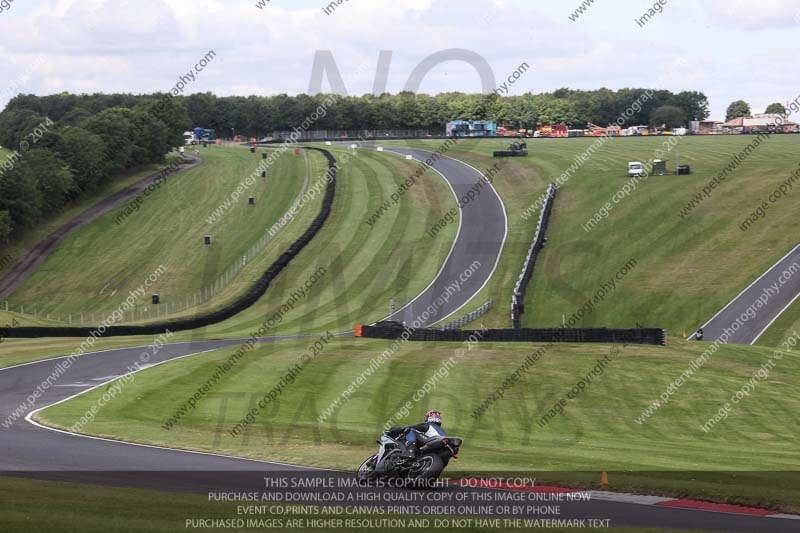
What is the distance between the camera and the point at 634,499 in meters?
18.4

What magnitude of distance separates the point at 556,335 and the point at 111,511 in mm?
28615

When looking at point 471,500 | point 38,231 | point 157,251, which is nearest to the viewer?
point 471,500

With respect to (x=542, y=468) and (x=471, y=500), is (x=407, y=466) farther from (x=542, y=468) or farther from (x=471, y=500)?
(x=542, y=468)

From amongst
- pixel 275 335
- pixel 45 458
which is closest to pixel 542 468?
pixel 45 458

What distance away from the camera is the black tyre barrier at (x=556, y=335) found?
41344 millimetres

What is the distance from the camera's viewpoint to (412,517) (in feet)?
53.0

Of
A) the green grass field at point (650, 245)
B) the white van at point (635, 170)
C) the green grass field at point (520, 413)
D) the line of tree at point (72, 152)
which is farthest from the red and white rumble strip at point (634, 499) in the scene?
the line of tree at point (72, 152)

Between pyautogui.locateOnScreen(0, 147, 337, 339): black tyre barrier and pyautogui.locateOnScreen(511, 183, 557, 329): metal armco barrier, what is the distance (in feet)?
57.4

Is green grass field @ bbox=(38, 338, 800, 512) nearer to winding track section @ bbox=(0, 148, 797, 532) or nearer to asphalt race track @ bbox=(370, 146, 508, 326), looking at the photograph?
winding track section @ bbox=(0, 148, 797, 532)

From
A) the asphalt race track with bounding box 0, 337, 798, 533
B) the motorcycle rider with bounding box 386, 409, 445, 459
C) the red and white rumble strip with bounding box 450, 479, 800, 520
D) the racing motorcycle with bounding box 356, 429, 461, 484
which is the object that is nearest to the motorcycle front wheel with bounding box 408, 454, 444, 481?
the racing motorcycle with bounding box 356, 429, 461, 484

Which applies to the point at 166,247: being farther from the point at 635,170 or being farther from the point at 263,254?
the point at 635,170

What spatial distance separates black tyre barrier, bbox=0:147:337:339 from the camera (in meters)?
50.6

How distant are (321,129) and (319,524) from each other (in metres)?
183

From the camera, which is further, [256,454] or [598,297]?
[598,297]
